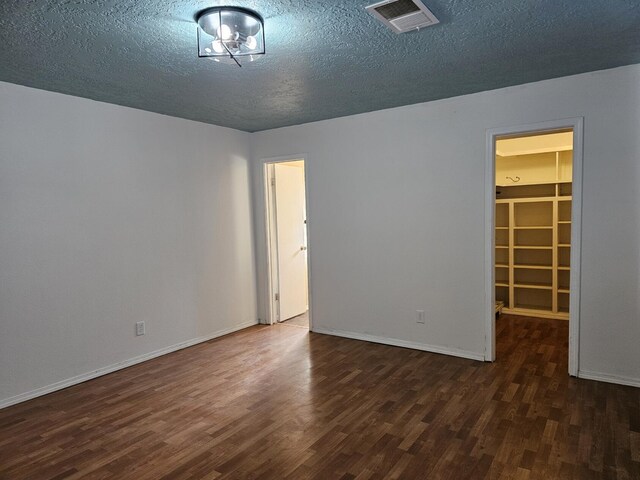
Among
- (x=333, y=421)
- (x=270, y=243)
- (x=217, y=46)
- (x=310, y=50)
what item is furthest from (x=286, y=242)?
(x=217, y=46)

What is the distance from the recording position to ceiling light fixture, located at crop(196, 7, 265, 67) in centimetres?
Answer: 205

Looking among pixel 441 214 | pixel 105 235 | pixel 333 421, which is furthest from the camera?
pixel 441 214

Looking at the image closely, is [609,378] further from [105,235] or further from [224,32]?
[105,235]

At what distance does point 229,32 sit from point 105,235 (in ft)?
7.69

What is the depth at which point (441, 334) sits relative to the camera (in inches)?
157

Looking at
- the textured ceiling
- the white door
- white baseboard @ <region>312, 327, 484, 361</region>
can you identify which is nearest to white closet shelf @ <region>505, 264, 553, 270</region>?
white baseboard @ <region>312, 327, 484, 361</region>

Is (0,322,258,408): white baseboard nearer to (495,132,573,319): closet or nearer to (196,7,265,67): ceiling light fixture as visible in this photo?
(196,7,265,67): ceiling light fixture

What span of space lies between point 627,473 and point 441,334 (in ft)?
6.26

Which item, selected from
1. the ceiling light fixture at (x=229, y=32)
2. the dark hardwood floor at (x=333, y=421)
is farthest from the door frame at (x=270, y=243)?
the ceiling light fixture at (x=229, y=32)

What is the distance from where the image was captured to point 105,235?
3672 mm

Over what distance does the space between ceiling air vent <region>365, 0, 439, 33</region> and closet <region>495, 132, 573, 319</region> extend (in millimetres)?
3585

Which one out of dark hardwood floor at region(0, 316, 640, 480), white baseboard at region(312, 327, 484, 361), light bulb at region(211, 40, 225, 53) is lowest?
dark hardwood floor at region(0, 316, 640, 480)

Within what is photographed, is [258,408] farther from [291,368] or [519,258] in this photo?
[519,258]

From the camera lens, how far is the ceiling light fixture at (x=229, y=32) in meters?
2.05
